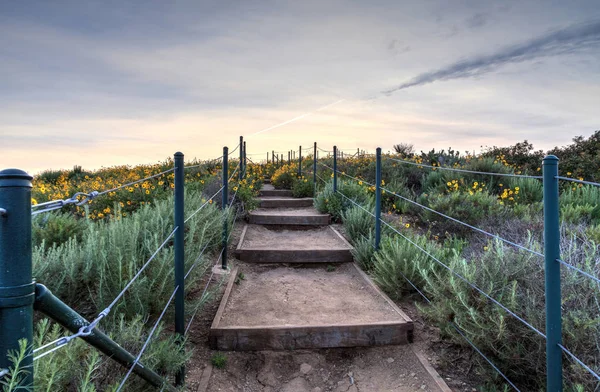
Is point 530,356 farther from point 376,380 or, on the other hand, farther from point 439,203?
point 439,203

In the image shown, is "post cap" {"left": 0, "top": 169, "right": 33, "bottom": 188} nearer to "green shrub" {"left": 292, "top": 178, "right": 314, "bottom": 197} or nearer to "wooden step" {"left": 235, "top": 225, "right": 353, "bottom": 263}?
"wooden step" {"left": 235, "top": 225, "right": 353, "bottom": 263}

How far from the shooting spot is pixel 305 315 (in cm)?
406

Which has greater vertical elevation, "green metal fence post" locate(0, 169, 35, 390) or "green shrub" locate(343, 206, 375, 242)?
"green metal fence post" locate(0, 169, 35, 390)

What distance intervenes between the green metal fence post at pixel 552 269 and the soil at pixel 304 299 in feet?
5.34

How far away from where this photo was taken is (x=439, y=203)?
7.36 m

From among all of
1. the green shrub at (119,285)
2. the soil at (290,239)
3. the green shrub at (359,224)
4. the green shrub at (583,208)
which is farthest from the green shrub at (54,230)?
the green shrub at (583,208)

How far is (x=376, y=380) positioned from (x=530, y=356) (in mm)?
1168

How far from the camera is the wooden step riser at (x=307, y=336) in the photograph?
3598 millimetres

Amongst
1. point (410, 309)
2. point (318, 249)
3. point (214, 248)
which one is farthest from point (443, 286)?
point (214, 248)

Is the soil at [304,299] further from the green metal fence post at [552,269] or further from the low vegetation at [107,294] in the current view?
the green metal fence post at [552,269]

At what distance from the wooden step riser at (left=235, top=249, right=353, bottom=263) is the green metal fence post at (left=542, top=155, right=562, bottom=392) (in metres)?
3.68

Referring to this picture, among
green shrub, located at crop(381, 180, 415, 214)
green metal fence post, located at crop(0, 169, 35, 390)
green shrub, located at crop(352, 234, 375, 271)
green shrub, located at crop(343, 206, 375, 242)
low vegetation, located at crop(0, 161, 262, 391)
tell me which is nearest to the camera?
green metal fence post, located at crop(0, 169, 35, 390)

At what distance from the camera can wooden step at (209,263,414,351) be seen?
11.9 feet

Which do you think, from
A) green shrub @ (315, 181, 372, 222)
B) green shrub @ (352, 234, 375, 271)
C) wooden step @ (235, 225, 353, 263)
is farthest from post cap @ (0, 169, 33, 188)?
green shrub @ (315, 181, 372, 222)
